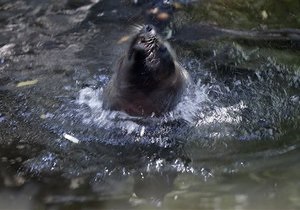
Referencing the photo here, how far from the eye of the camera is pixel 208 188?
11.6 ft

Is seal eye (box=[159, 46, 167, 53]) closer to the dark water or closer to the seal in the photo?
the seal

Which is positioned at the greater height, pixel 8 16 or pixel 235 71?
pixel 8 16

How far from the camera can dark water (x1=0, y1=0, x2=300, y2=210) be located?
3.52 m

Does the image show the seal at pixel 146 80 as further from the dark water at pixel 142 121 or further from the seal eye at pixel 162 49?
the dark water at pixel 142 121

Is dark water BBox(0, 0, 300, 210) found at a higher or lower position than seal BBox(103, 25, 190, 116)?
lower

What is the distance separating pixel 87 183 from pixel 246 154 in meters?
1.07

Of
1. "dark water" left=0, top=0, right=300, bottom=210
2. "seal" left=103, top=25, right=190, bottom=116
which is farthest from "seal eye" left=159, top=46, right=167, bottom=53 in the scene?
"dark water" left=0, top=0, right=300, bottom=210

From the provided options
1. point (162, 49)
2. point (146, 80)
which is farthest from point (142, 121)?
point (162, 49)

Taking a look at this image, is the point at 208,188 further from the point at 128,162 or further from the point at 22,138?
the point at 22,138

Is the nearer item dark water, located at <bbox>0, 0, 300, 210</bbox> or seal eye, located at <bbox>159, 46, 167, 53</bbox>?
dark water, located at <bbox>0, 0, 300, 210</bbox>

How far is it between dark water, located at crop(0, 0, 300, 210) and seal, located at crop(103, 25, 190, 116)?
101mm

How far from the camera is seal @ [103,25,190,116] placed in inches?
151

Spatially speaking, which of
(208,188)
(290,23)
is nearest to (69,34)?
(290,23)

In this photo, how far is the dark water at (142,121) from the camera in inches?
139
